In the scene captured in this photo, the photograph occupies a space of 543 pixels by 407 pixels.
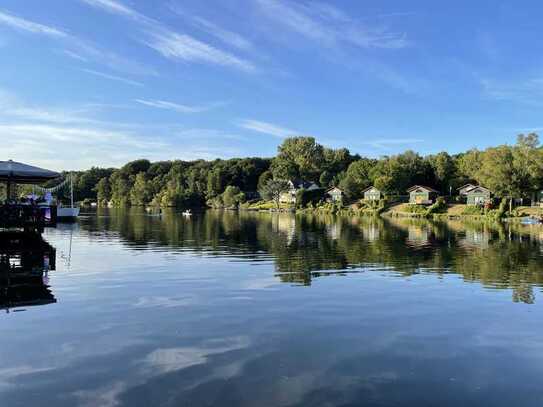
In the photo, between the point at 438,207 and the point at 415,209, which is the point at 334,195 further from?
the point at 438,207

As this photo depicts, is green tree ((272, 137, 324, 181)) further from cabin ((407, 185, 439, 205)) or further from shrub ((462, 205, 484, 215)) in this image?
shrub ((462, 205, 484, 215))

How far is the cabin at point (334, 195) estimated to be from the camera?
13586 centimetres

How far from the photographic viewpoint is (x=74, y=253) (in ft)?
98.3

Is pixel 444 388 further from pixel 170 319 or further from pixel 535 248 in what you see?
pixel 535 248

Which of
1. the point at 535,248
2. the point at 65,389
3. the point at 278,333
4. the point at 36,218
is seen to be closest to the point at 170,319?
the point at 278,333

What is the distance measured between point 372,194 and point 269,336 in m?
119

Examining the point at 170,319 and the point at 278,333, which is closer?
the point at 278,333

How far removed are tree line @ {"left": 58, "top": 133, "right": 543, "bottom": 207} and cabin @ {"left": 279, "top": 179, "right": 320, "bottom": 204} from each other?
2.76 metres

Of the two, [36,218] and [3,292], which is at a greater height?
[36,218]

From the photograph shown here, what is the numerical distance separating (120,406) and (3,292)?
11.2 meters

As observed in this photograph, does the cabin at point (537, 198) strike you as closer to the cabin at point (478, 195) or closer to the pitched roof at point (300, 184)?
the cabin at point (478, 195)

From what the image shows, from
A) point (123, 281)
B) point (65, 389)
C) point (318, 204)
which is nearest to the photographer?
point (65, 389)

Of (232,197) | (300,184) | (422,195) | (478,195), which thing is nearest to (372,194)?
(422,195)

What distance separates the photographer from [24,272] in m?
21.1
